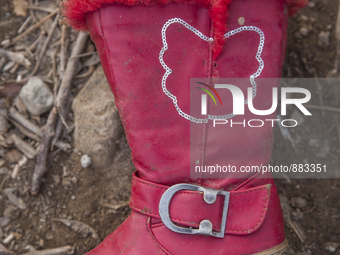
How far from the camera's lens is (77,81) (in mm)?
1384

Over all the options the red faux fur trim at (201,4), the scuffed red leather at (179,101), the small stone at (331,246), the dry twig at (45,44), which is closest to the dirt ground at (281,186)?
the small stone at (331,246)

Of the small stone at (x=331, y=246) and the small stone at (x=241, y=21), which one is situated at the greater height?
the small stone at (x=241, y=21)

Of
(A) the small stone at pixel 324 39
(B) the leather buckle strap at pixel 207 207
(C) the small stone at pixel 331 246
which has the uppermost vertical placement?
(A) the small stone at pixel 324 39

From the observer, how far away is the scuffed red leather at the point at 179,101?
37.6 inches

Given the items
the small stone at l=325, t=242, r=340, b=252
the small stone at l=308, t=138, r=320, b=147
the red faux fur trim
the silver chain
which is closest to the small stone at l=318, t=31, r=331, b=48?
the small stone at l=308, t=138, r=320, b=147

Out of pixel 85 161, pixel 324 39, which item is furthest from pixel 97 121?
pixel 324 39

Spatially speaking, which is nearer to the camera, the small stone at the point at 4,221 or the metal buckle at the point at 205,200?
the metal buckle at the point at 205,200

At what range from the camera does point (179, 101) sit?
3.24 ft

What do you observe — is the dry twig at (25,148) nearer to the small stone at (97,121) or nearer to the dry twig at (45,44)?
the small stone at (97,121)

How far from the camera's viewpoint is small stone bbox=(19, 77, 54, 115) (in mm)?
1335

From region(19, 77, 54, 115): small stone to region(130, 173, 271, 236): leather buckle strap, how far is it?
614mm

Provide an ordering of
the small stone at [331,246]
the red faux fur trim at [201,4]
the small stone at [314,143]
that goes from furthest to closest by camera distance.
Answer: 1. the small stone at [314,143]
2. the small stone at [331,246]
3. the red faux fur trim at [201,4]

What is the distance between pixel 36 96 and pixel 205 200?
2.79 ft

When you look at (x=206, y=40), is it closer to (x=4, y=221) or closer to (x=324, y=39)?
(x=324, y=39)
